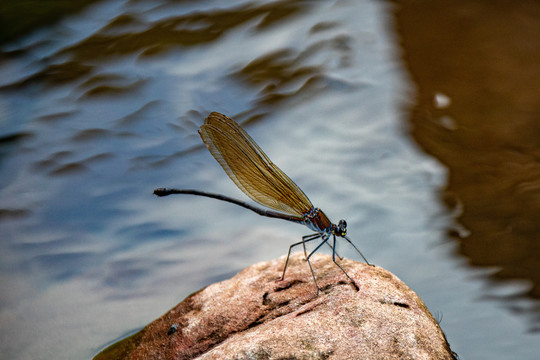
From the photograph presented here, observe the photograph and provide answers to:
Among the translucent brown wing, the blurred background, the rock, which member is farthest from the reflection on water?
the translucent brown wing

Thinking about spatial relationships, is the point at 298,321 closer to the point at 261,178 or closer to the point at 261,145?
the point at 261,178

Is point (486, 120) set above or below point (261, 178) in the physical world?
above

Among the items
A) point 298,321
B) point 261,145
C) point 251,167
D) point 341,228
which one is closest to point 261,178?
point 251,167

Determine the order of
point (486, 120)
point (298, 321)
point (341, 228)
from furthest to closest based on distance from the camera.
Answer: point (486, 120), point (341, 228), point (298, 321)

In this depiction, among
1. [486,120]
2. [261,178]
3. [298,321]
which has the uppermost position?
[486,120]

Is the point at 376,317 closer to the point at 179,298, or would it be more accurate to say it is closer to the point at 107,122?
the point at 179,298

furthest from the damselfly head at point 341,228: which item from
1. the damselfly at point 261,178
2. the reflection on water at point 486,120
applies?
the reflection on water at point 486,120

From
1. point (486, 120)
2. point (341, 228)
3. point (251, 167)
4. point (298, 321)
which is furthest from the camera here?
point (486, 120)

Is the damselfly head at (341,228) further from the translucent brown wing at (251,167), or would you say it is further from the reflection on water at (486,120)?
the reflection on water at (486,120)
